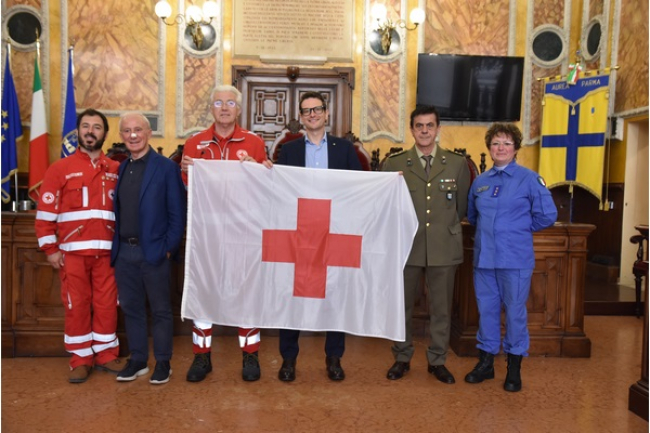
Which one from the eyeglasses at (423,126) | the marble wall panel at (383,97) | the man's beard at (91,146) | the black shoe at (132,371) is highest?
the marble wall panel at (383,97)

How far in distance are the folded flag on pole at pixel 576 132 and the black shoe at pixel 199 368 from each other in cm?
478

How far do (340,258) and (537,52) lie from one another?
4.98m

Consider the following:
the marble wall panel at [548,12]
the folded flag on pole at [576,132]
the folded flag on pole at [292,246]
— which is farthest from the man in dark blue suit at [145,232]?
the marble wall panel at [548,12]

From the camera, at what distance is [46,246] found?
8.76ft

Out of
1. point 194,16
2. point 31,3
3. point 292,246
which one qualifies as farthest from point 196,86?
point 292,246

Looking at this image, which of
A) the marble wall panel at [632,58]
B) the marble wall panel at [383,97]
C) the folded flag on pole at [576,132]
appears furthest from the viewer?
the marble wall panel at [383,97]

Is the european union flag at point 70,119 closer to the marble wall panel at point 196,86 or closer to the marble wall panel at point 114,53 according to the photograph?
the marble wall panel at point 114,53

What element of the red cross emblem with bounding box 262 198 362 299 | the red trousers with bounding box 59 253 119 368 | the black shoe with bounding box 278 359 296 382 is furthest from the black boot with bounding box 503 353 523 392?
the red trousers with bounding box 59 253 119 368

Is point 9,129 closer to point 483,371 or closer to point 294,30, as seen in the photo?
point 294,30

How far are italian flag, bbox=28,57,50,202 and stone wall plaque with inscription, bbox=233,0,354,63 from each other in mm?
2183

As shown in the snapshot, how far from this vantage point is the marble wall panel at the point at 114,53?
5.91 metres

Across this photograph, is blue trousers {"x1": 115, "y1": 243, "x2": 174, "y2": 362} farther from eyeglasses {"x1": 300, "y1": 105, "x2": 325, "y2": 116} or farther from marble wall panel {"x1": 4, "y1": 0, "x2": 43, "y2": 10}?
marble wall panel {"x1": 4, "y1": 0, "x2": 43, "y2": 10}

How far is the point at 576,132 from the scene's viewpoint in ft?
19.2

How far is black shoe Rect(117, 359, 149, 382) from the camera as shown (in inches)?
105
